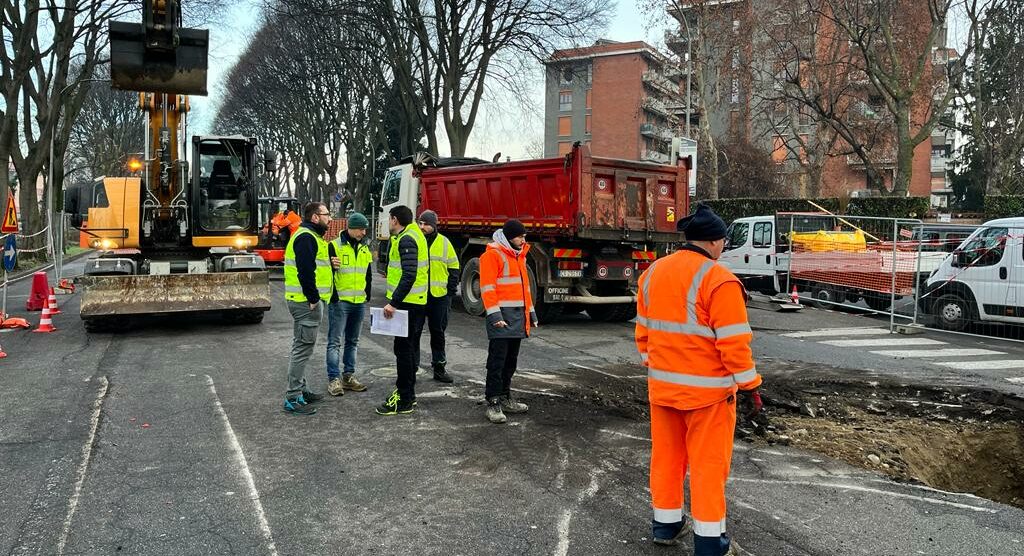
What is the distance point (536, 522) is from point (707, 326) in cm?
151

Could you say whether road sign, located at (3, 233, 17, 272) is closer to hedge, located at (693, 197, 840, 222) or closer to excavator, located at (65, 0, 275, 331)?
excavator, located at (65, 0, 275, 331)

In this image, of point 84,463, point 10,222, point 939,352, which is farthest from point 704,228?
point 10,222

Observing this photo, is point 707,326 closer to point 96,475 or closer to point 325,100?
point 96,475

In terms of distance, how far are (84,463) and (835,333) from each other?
10852mm

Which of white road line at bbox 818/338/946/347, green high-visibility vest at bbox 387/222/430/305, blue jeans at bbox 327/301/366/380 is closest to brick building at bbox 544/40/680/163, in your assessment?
white road line at bbox 818/338/946/347

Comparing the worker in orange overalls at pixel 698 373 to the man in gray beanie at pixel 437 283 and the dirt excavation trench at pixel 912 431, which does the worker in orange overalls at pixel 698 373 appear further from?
the man in gray beanie at pixel 437 283

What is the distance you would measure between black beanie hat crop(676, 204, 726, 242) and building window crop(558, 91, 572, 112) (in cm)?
6385

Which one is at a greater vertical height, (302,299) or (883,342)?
(302,299)

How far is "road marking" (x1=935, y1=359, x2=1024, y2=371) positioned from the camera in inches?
374

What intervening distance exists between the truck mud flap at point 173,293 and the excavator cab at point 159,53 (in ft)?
8.87

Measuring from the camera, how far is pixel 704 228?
375 cm

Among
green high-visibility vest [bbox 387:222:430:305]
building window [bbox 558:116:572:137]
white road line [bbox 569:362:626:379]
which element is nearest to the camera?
green high-visibility vest [bbox 387:222:430:305]

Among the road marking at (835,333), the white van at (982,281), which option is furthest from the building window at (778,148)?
the road marking at (835,333)

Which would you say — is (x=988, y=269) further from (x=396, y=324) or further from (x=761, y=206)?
(x=761, y=206)
